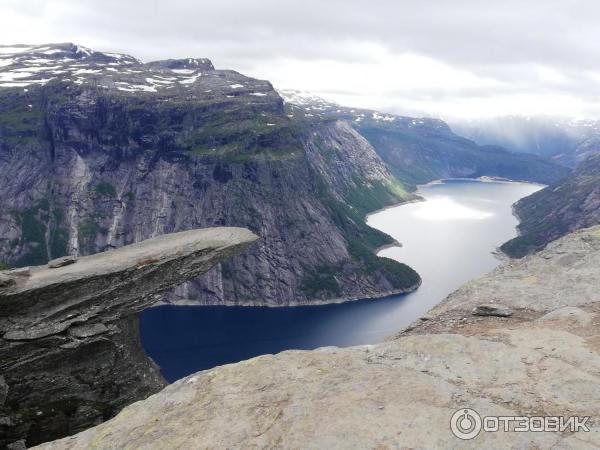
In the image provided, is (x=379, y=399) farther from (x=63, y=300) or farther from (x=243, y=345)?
(x=243, y=345)

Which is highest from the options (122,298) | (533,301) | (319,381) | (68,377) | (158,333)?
(533,301)

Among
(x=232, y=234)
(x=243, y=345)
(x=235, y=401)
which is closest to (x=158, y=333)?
(x=243, y=345)

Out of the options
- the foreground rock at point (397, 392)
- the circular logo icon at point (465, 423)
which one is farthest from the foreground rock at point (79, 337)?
the circular logo icon at point (465, 423)

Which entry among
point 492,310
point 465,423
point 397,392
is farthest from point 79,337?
point 492,310

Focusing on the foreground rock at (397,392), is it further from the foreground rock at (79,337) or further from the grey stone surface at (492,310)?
the foreground rock at (79,337)

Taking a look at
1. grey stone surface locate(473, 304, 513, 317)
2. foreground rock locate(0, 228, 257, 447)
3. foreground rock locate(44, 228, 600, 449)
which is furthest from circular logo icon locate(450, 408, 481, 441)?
foreground rock locate(0, 228, 257, 447)
